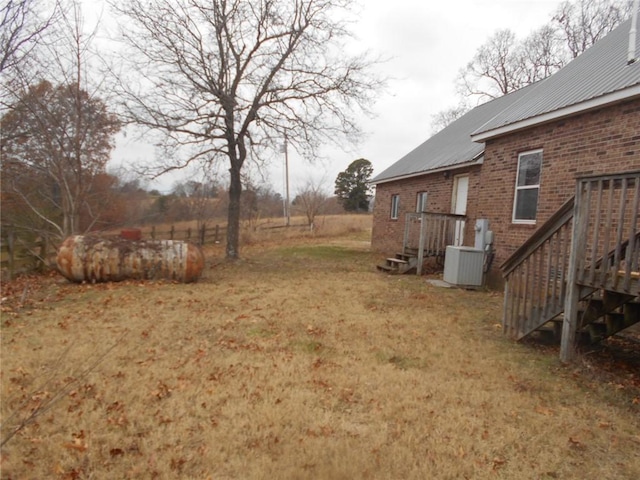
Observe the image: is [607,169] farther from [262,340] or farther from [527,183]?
[262,340]

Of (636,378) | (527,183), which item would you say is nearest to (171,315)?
(636,378)

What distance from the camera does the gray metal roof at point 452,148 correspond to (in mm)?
12179

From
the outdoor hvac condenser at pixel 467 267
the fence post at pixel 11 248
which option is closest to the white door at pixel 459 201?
the outdoor hvac condenser at pixel 467 267

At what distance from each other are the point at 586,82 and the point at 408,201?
26.5ft

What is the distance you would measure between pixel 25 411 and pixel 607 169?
29.1 feet

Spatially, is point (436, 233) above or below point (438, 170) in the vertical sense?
below

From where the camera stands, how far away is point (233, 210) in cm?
1366

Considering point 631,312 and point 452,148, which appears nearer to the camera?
point 631,312

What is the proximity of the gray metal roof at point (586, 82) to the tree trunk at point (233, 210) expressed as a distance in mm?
7852

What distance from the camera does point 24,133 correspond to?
898 centimetres

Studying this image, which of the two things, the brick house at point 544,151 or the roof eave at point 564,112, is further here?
the brick house at point 544,151

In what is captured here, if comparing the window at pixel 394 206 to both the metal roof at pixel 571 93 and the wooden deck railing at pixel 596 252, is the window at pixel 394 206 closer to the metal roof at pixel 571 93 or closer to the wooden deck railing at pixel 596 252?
the metal roof at pixel 571 93

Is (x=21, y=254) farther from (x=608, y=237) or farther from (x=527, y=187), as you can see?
(x=527, y=187)

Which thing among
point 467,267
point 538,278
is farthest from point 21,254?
point 538,278
